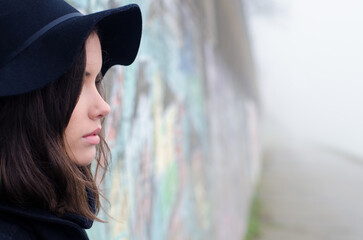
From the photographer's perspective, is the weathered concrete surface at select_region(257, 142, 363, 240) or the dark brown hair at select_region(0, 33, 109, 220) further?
the weathered concrete surface at select_region(257, 142, 363, 240)

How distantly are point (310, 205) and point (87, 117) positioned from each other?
880 centimetres

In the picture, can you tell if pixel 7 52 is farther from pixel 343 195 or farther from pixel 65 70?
pixel 343 195

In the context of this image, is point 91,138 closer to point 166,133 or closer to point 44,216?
point 44,216

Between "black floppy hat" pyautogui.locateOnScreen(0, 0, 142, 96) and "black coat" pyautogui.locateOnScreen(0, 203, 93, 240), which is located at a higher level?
"black floppy hat" pyautogui.locateOnScreen(0, 0, 142, 96)

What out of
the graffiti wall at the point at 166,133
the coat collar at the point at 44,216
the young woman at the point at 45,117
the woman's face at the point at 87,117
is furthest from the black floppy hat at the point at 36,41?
the graffiti wall at the point at 166,133

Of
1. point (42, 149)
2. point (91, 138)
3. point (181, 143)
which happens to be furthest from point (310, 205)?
point (42, 149)

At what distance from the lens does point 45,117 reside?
2.77 ft

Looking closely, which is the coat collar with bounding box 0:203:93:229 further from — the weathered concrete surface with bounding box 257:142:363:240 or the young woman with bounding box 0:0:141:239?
the weathered concrete surface with bounding box 257:142:363:240

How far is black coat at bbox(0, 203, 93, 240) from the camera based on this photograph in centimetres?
75

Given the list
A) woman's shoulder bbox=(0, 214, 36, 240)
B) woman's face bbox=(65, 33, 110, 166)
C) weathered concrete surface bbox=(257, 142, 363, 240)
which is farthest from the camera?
weathered concrete surface bbox=(257, 142, 363, 240)

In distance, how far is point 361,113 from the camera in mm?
48969

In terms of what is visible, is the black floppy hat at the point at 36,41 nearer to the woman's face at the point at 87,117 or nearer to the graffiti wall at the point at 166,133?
the woman's face at the point at 87,117

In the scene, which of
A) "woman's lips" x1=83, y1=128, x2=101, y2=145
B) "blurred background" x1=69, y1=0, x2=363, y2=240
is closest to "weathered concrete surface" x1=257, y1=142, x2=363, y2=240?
"blurred background" x1=69, y1=0, x2=363, y2=240

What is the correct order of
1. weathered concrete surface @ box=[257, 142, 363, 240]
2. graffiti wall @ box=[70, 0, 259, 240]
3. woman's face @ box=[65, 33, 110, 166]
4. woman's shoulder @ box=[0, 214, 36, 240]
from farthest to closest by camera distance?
weathered concrete surface @ box=[257, 142, 363, 240] < graffiti wall @ box=[70, 0, 259, 240] < woman's face @ box=[65, 33, 110, 166] < woman's shoulder @ box=[0, 214, 36, 240]
